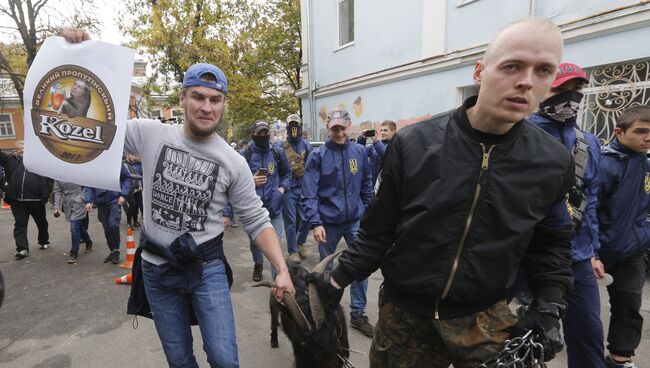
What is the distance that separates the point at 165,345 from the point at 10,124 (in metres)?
40.6

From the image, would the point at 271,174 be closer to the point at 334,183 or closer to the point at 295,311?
the point at 334,183

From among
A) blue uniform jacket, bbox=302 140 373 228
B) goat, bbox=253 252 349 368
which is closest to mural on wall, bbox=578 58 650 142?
blue uniform jacket, bbox=302 140 373 228

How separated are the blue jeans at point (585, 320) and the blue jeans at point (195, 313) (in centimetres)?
219

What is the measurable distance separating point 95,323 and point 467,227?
168 inches

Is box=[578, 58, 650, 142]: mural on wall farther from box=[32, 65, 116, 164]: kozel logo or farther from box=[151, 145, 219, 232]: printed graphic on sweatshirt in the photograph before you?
box=[32, 65, 116, 164]: kozel logo

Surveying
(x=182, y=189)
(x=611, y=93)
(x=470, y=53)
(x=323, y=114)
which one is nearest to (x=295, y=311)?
(x=182, y=189)

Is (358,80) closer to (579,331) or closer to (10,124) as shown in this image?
(579,331)

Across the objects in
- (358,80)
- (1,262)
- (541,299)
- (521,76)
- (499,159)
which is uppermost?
(358,80)

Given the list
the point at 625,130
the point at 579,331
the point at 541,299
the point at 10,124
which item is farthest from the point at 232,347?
the point at 10,124

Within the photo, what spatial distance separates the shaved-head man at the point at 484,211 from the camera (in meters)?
1.45

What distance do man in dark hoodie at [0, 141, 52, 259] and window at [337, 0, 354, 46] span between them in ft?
32.9

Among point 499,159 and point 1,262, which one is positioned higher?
point 499,159

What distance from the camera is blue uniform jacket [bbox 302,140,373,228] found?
13.1 ft

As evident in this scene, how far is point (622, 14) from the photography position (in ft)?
20.0
